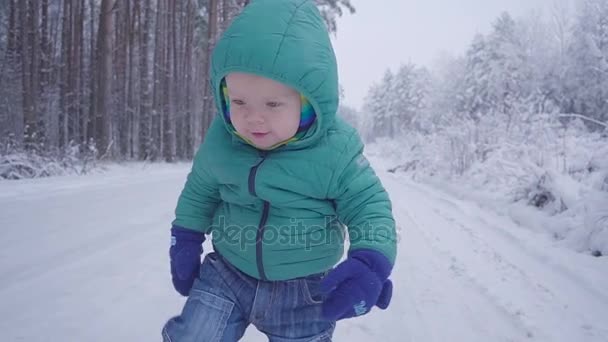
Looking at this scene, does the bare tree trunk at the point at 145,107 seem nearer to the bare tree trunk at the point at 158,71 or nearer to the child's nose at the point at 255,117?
the bare tree trunk at the point at 158,71

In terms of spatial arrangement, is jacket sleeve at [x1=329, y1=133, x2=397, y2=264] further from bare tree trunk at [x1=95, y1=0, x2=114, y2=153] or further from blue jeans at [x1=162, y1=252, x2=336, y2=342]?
bare tree trunk at [x1=95, y1=0, x2=114, y2=153]

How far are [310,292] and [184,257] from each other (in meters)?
0.45

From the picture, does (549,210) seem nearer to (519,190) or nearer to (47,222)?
(519,190)

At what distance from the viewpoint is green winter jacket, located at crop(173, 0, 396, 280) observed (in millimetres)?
1086

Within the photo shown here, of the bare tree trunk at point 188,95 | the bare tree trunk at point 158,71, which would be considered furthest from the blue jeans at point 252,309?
the bare tree trunk at point 188,95

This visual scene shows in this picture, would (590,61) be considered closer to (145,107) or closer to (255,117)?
(255,117)

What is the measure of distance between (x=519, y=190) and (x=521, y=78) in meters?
28.5

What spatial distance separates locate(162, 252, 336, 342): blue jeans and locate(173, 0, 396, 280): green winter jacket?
→ 49 mm

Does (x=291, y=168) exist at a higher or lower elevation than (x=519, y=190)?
higher

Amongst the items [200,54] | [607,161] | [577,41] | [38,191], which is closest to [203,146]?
[38,191]

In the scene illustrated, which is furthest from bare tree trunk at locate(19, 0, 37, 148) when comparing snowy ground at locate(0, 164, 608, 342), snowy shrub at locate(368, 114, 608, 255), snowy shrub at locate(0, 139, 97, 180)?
snowy shrub at locate(368, 114, 608, 255)

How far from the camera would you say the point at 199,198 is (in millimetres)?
1351

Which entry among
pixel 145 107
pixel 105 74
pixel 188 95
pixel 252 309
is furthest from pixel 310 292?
pixel 188 95

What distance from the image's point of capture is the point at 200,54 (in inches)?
805
